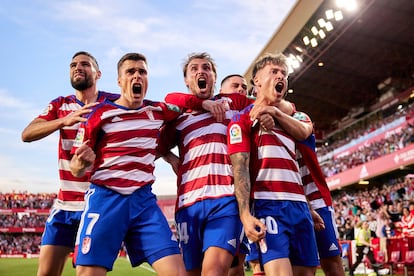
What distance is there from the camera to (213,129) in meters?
4.41

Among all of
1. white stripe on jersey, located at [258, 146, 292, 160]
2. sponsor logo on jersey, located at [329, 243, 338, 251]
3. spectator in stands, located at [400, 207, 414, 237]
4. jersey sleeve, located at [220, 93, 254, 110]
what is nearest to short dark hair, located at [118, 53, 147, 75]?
jersey sleeve, located at [220, 93, 254, 110]

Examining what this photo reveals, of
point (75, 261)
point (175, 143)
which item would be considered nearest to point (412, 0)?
point (175, 143)

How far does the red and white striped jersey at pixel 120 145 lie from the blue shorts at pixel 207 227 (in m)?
0.51

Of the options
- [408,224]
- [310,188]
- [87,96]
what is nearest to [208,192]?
[310,188]

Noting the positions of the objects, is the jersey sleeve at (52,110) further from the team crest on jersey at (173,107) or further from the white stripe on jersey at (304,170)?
the white stripe on jersey at (304,170)

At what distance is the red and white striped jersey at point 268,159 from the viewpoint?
3816mm

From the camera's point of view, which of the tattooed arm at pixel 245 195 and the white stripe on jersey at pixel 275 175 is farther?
the white stripe on jersey at pixel 275 175

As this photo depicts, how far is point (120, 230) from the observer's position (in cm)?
376

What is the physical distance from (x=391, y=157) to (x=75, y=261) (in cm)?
2300

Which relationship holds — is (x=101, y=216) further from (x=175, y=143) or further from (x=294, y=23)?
(x=294, y=23)

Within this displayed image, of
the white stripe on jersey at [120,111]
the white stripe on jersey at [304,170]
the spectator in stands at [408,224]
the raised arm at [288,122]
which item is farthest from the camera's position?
the spectator in stands at [408,224]

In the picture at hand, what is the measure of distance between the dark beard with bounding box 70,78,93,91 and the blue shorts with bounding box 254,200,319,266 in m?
2.01

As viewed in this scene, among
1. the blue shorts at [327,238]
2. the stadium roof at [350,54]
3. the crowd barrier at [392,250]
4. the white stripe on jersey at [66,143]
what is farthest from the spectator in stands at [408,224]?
the white stripe on jersey at [66,143]

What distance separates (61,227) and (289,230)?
6.90 feet
